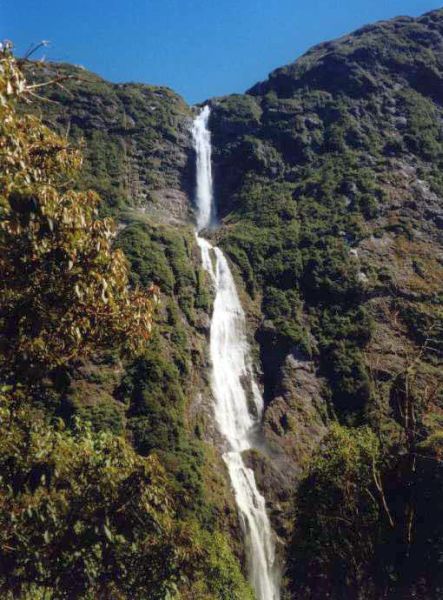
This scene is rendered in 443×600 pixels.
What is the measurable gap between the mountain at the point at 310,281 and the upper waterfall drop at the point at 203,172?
1173mm

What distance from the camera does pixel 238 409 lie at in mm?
32938

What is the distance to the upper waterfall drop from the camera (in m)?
60.2

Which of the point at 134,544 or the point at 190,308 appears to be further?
the point at 190,308

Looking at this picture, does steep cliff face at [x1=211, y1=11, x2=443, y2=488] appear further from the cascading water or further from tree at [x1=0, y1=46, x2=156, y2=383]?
tree at [x1=0, y1=46, x2=156, y2=383]

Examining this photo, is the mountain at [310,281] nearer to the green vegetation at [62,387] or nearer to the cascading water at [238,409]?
the cascading water at [238,409]

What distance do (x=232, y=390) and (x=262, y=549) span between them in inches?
416

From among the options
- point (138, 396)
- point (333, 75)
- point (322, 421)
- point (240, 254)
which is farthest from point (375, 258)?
point (333, 75)

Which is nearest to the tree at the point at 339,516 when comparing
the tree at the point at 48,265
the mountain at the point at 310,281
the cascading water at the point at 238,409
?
the mountain at the point at 310,281

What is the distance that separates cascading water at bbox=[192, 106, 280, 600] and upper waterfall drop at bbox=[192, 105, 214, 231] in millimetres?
10738

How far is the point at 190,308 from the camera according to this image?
37656 mm

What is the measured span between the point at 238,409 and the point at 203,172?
38.1 meters

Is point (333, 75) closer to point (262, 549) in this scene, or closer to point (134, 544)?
point (262, 549)

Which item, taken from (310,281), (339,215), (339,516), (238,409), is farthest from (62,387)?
(339,215)

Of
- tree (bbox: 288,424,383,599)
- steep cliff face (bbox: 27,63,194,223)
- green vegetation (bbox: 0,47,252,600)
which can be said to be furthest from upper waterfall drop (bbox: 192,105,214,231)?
green vegetation (bbox: 0,47,252,600)
